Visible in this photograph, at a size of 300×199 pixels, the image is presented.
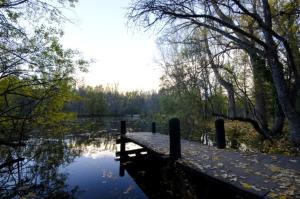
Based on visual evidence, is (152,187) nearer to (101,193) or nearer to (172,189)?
(172,189)

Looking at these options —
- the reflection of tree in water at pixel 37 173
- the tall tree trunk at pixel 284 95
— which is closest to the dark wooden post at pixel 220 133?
the tall tree trunk at pixel 284 95

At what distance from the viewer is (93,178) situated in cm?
861

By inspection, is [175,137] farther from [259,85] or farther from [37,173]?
[259,85]

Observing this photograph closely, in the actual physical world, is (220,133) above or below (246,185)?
above

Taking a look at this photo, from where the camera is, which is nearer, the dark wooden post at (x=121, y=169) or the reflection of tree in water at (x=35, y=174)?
the reflection of tree in water at (x=35, y=174)

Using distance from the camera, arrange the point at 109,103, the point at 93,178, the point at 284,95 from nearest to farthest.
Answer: the point at 284,95 → the point at 93,178 → the point at 109,103

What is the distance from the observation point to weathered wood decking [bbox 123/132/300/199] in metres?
3.97

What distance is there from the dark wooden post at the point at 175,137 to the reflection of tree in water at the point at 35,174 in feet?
10.9

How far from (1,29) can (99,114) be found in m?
67.7

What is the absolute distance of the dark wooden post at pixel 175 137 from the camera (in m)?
7.04

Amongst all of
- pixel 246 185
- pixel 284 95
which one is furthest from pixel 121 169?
pixel 284 95

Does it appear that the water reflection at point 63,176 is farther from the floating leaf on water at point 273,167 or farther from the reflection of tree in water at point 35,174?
the floating leaf on water at point 273,167

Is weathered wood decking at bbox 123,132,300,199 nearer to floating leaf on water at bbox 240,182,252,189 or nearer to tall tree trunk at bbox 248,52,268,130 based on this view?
floating leaf on water at bbox 240,182,252,189

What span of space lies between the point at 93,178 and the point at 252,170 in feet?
19.1
